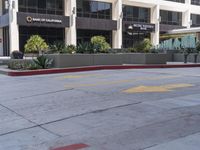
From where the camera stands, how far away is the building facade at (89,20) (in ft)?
145

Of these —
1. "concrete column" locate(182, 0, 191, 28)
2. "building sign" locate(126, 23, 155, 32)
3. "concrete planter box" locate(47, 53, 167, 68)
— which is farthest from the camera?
"concrete column" locate(182, 0, 191, 28)

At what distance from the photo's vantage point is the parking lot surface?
19.9ft

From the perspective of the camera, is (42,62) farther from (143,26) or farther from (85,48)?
(143,26)

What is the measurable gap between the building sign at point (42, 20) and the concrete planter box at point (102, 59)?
22092mm

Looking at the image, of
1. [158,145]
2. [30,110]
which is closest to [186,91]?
[30,110]

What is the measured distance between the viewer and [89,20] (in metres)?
50.6

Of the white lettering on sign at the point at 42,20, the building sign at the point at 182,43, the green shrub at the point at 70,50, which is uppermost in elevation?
the white lettering on sign at the point at 42,20

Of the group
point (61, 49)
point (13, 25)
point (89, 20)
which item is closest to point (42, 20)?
point (13, 25)

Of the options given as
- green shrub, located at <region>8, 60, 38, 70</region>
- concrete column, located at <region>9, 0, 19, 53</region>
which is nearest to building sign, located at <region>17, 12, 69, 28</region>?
concrete column, located at <region>9, 0, 19, 53</region>

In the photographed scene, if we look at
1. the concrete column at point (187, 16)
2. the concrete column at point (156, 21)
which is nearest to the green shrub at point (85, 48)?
the concrete column at point (156, 21)

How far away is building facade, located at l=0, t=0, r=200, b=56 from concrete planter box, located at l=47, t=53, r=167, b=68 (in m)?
22.6

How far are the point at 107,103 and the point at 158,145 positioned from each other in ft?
13.0

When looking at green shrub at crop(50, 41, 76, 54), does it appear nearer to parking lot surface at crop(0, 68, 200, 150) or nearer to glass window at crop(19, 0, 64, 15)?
parking lot surface at crop(0, 68, 200, 150)

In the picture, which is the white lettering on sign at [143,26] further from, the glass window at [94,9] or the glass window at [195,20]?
the glass window at [195,20]
